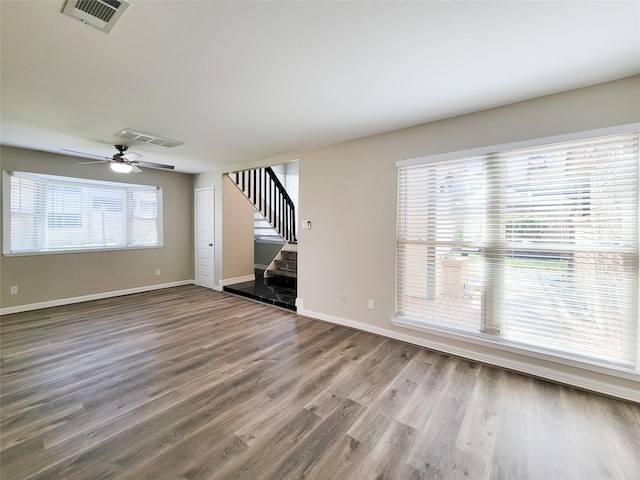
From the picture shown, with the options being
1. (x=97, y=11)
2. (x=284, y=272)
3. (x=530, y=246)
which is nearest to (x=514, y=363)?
(x=530, y=246)

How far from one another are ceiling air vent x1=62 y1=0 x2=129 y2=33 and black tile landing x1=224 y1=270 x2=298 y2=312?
3.79 metres

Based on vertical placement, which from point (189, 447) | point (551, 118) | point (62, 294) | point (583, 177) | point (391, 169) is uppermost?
point (551, 118)

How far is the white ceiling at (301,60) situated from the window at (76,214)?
1782mm

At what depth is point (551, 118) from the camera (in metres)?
2.43

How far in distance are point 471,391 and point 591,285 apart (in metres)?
1.37

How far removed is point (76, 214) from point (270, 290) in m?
3.72

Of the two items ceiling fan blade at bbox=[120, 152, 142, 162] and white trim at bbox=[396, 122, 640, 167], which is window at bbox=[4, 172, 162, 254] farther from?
white trim at bbox=[396, 122, 640, 167]

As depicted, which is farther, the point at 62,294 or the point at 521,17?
the point at 62,294

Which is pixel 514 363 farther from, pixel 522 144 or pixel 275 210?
pixel 275 210

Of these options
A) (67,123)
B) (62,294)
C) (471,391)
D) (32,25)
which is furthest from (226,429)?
(62,294)

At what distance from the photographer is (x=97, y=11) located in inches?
58.1

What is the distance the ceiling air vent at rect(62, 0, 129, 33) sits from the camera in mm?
1417

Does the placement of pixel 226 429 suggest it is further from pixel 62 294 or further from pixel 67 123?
pixel 62 294

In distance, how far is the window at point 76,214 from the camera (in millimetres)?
4230
